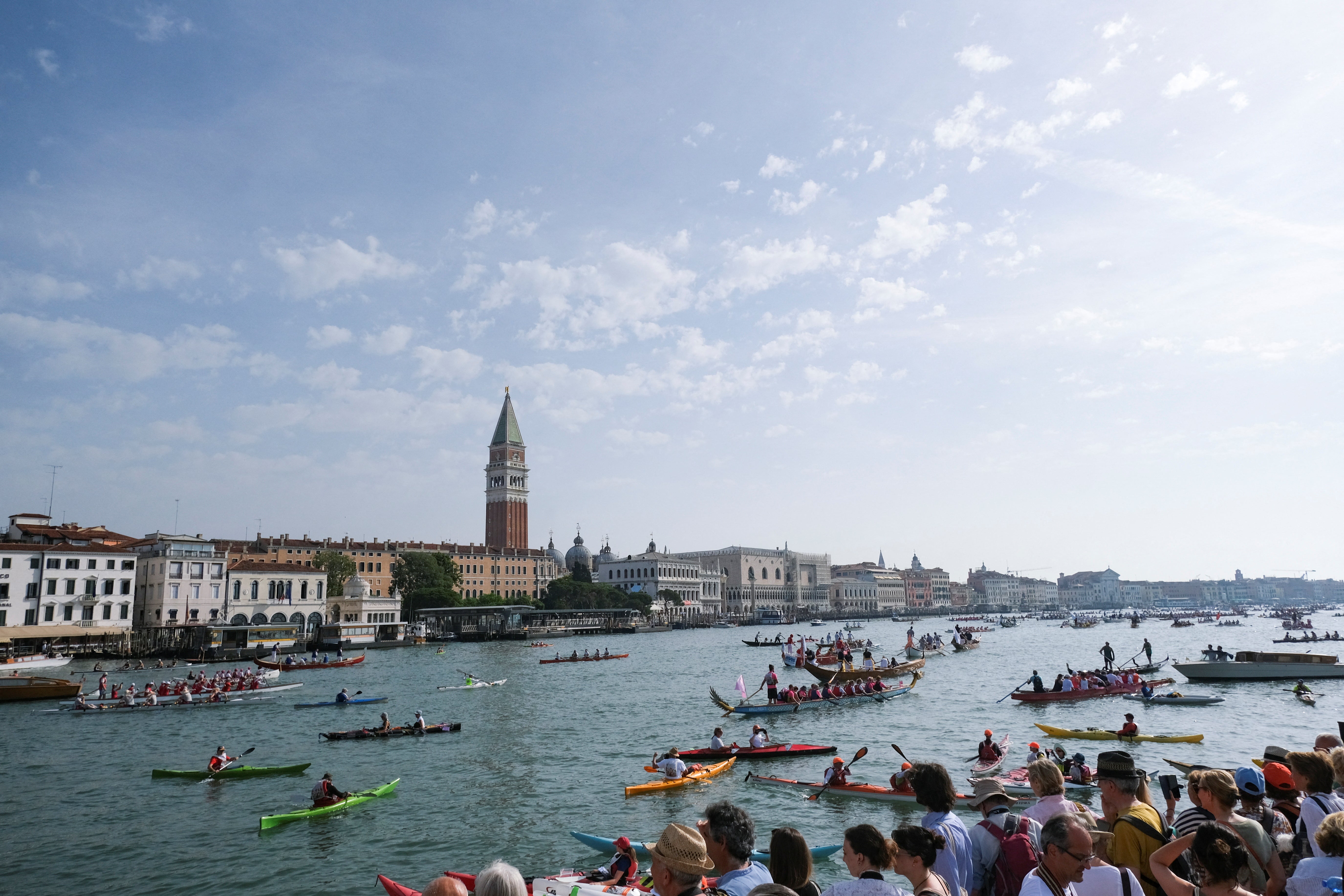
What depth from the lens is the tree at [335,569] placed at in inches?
3440

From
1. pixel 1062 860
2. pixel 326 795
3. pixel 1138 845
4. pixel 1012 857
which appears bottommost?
pixel 326 795

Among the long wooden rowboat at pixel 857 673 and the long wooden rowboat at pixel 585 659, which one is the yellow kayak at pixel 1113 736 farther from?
the long wooden rowboat at pixel 585 659

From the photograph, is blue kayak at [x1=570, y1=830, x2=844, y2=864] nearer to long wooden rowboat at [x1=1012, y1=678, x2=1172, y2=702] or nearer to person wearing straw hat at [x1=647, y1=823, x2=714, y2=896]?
person wearing straw hat at [x1=647, y1=823, x2=714, y2=896]

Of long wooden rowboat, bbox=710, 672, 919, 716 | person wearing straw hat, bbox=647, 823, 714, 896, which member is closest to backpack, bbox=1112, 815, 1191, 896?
person wearing straw hat, bbox=647, 823, 714, 896

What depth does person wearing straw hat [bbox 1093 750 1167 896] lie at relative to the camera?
5.39m

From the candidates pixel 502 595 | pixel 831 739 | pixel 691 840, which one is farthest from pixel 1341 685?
pixel 502 595

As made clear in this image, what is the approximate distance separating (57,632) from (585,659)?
116 ft

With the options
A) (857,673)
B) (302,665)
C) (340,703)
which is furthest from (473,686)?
(857,673)

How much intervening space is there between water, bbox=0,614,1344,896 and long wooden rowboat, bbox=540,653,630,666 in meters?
12.4

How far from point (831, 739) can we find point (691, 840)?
22125 millimetres

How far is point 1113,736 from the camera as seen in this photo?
22859 mm

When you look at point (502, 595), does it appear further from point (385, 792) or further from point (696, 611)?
point (385, 792)

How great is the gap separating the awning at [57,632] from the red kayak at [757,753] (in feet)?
160

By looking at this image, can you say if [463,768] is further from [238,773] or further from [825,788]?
[825,788]
